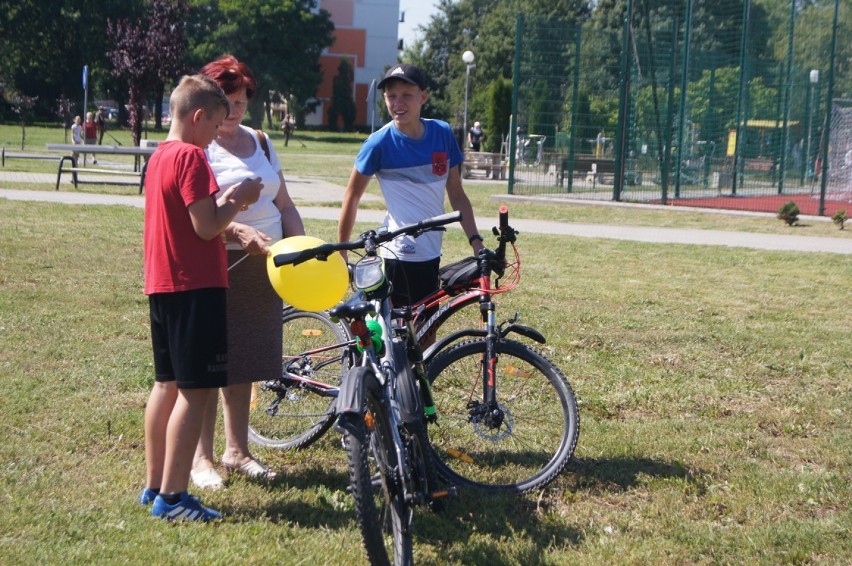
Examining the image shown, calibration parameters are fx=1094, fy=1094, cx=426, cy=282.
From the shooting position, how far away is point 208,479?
4797 mm

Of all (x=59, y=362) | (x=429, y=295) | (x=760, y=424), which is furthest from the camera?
(x=59, y=362)

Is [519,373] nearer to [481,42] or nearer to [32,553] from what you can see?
[32,553]

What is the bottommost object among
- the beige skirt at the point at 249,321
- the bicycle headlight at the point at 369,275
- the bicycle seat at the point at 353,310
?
the beige skirt at the point at 249,321

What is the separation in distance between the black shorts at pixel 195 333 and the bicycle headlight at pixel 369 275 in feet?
1.88

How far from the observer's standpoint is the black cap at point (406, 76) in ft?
16.6

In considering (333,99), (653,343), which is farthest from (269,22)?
(653,343)

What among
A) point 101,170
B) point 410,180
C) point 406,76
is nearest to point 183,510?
point 410,180

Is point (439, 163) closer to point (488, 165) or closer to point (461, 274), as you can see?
point (461, 274)

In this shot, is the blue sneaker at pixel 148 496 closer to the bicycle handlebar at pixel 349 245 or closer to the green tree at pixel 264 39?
the bicycle handlebar at pixel 349 245

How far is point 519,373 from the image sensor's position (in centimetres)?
480

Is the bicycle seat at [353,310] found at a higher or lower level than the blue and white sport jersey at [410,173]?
lower

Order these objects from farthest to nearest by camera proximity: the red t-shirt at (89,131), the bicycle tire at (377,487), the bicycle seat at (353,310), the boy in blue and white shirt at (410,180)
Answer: the red t-shirt at (89,131)
the boy in blue and white shirt at (410,180)
the bicycle seat at (353,310)
the bicycle tire at (377,487)

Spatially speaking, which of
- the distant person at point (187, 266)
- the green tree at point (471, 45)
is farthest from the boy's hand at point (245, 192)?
the green tree at point (471, 45)

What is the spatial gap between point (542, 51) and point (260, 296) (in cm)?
1692
